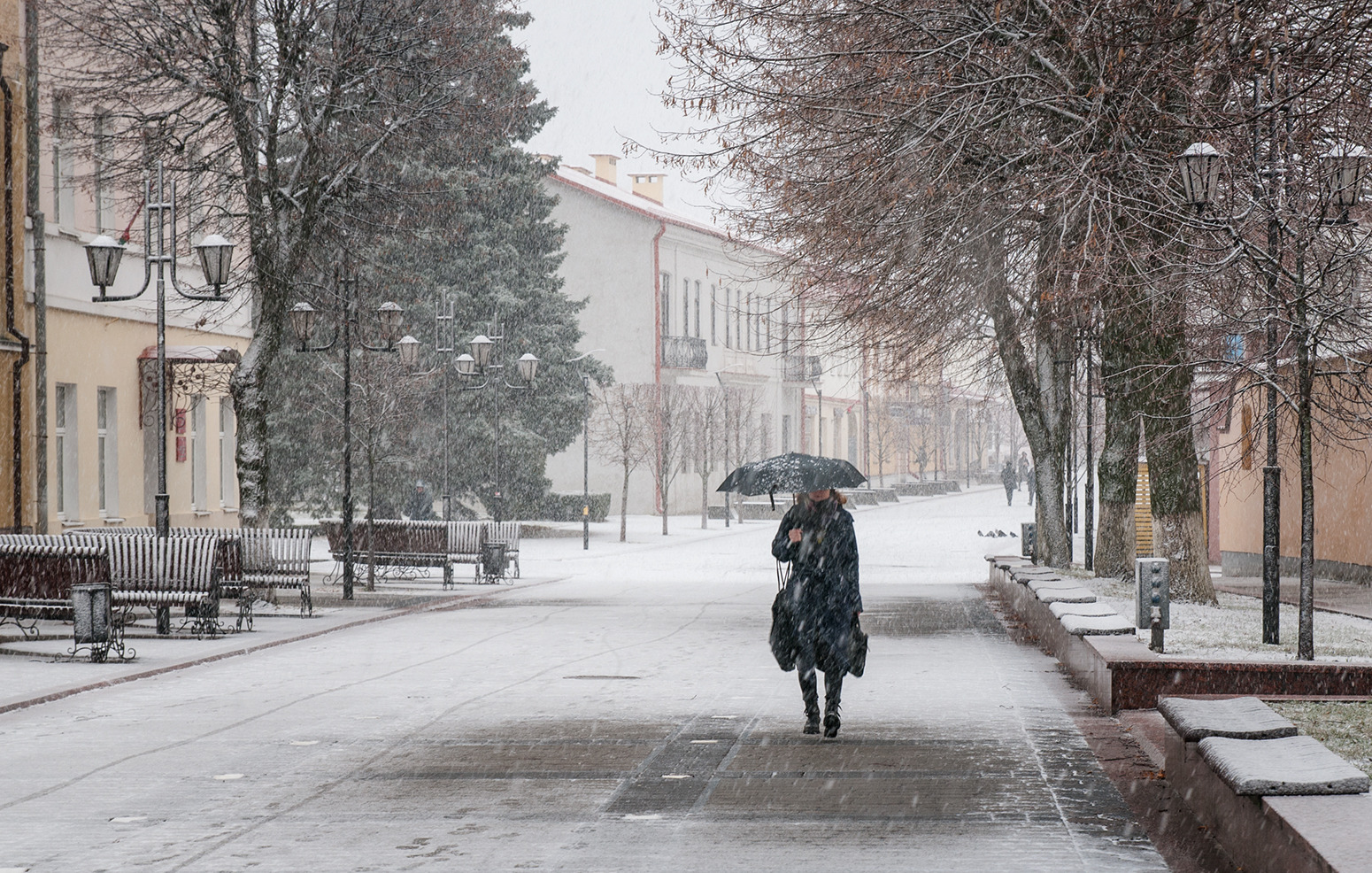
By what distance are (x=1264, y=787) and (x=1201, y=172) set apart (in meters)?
9.00

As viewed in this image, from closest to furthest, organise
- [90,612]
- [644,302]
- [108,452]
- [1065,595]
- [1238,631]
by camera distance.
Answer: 1. [1238,631]
2. [90,612]
3. [1065,595]
4. [108,452]
5. [644,302]

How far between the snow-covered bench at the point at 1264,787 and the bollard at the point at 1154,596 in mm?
4697

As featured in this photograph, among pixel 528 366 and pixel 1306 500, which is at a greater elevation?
pixel 528 366

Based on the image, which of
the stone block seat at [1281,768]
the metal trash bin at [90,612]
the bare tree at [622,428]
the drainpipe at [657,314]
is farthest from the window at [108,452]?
the drainpipe at [657,314]

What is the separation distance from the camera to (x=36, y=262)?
26078 millimetres

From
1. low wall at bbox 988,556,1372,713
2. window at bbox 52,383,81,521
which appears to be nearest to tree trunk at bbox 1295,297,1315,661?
low wall at bbox 988,556,1372,713

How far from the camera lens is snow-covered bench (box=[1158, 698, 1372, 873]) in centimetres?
568

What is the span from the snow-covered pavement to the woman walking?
34 cm

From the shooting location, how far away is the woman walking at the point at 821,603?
10.9 meters

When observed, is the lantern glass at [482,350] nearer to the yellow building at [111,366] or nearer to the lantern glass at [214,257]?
the yellow building at [111,366]

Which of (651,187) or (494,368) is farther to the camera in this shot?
(651,187)

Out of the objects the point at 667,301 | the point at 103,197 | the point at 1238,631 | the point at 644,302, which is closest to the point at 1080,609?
the point at 1238,631

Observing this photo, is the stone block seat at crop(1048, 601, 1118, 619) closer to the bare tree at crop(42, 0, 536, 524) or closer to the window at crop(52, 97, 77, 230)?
the bare tree at crop(42, 0, 536, 524)

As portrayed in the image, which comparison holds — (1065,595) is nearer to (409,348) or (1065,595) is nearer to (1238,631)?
(1238,631)
